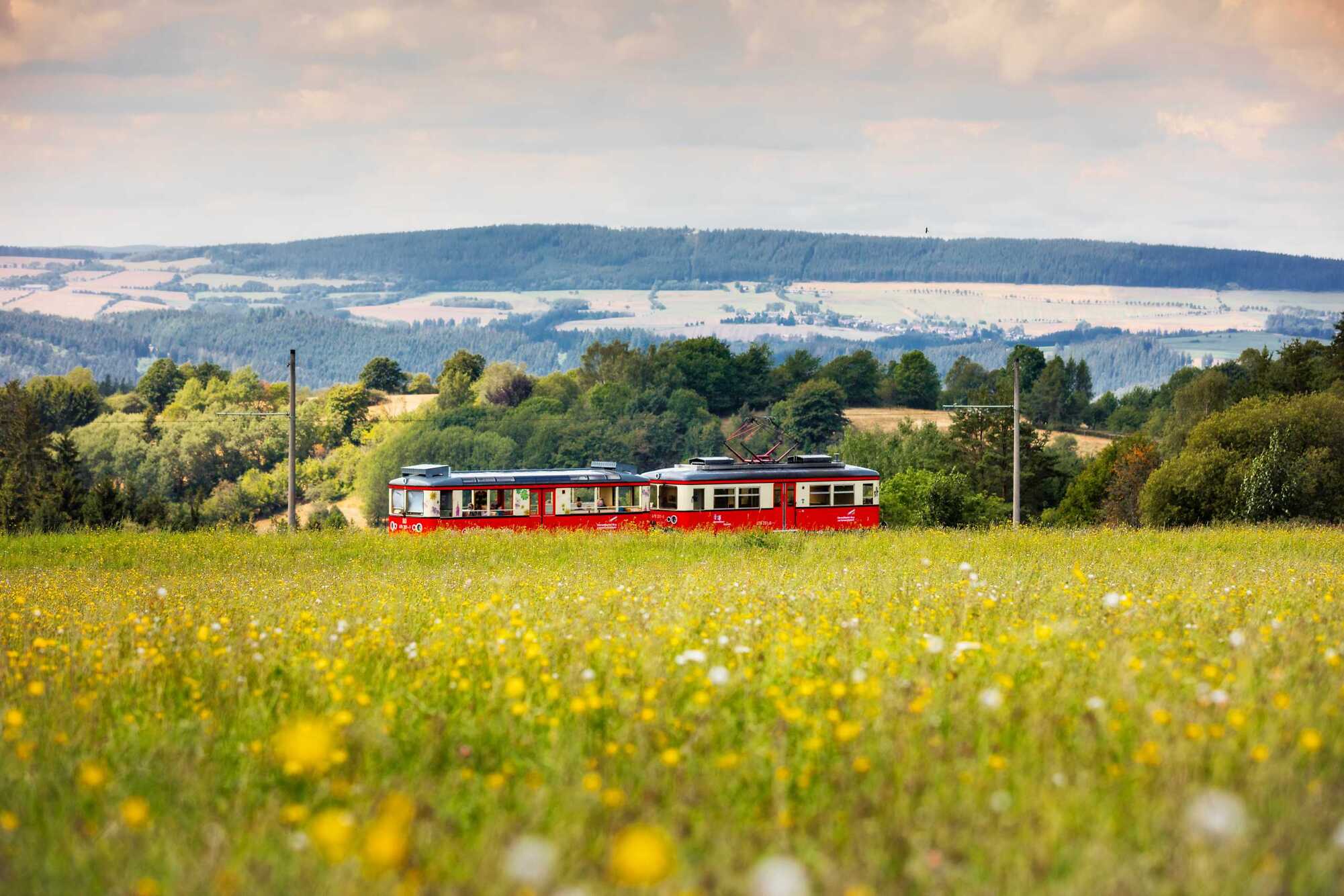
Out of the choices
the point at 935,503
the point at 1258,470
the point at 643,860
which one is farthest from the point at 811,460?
the point at 643,860

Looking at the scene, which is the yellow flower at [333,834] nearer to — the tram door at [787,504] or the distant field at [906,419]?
the tram door at [787,504]

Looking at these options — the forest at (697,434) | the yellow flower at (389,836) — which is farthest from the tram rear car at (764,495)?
the yellow flower at (389,836)

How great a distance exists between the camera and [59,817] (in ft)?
17.3

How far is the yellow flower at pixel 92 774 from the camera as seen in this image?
15.4ft

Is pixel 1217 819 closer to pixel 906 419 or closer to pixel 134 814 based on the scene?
pixel 134 814

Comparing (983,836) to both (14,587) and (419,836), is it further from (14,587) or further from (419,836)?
(14,587)

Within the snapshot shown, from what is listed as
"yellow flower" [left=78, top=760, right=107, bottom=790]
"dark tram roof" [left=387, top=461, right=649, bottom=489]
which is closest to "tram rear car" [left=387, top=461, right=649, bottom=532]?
"dark tram roof" [left=387, top=461, right=649, bottom=489]

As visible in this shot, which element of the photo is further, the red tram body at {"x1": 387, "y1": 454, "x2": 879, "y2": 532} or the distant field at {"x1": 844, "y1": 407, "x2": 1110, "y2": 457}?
the distant field at {"x1": 844, "y1": 407, "x2": 1110, "y2": 457}

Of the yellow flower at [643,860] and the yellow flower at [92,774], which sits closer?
the yellow flower at [643,860]

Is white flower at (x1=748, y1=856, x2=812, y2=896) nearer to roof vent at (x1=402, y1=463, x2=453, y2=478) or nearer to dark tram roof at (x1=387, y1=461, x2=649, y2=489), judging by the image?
dark tram roof at (x1=387, y1=461, x2=649, y2=489)

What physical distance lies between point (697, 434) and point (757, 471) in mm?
87336

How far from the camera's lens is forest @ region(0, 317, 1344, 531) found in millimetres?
54125

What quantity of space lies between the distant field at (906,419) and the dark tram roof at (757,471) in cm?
7919

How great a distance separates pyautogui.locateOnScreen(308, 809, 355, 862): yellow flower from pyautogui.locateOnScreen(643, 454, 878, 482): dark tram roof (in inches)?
1306
